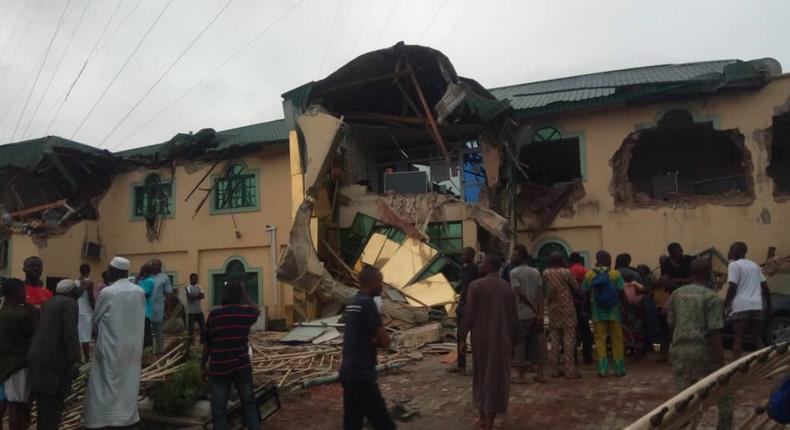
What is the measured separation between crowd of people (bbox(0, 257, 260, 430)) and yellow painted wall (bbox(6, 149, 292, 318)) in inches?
549

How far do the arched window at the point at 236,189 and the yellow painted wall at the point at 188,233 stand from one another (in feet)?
0.79

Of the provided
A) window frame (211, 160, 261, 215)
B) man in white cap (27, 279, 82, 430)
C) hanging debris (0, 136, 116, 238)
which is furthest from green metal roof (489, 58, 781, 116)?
hanging debris (0, 136, 116, 238)

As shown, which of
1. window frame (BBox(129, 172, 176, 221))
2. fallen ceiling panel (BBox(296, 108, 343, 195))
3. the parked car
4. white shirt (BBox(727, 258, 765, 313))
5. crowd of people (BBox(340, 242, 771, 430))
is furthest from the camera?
window frame (BBox(129, 172, 176, 221))

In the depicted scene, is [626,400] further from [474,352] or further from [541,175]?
[541,175]

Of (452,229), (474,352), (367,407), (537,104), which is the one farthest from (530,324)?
(537,104)

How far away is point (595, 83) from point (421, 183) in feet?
23.6

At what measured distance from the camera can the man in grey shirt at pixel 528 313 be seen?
808cm

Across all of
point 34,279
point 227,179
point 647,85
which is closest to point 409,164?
point 227,179

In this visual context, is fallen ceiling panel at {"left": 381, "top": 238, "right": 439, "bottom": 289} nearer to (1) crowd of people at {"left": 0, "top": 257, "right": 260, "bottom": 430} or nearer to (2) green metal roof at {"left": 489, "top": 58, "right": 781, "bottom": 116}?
(2) green metal roof at {"left": 489, "top": 58, "right": 781, "bottom": 116}

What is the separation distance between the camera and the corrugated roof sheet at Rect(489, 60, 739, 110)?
17.2 m

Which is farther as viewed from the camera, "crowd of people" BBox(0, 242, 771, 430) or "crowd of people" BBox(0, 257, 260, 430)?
"crowd of people" BBox(0, 257, 260, 430)

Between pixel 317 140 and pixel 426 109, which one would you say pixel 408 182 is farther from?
pixel 317 140

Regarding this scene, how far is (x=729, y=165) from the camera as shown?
59.8ft

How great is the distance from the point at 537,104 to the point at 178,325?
446 inches
